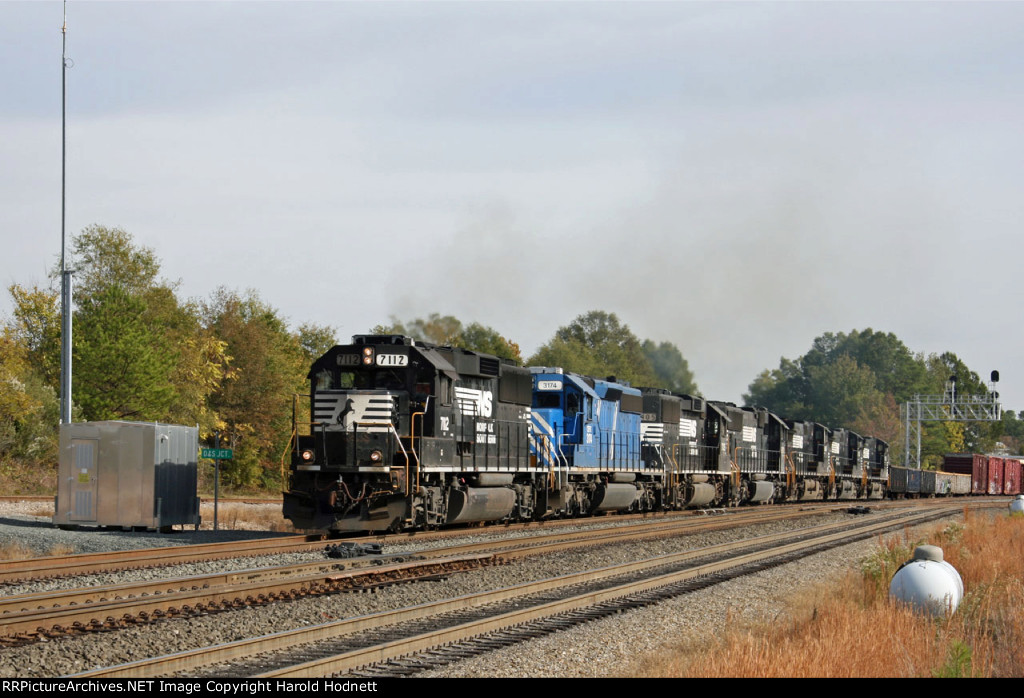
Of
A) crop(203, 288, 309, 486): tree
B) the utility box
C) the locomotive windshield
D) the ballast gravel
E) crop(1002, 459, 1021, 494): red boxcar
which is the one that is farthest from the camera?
crop(1002, 459, 1021, 494): red boxcar

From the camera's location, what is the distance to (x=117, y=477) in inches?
794

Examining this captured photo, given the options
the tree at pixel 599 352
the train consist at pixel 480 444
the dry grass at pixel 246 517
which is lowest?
the dry grass at pixel 246 517

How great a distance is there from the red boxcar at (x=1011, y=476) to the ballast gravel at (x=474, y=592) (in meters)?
Result: 59.8

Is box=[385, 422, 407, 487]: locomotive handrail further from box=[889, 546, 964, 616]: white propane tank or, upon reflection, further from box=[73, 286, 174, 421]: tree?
box=[73, 286, 174, 421]: tree

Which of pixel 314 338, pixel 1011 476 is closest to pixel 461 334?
pixel 314 338

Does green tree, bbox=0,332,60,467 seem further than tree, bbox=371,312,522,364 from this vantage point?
No

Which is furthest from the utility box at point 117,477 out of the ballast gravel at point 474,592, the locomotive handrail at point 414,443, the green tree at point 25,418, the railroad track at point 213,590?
the green tree at point 25,418

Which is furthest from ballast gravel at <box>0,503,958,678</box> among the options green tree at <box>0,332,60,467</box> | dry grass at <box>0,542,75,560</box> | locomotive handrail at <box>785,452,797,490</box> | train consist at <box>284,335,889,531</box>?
locomotive handrail at <box>785,452,797,490</box>

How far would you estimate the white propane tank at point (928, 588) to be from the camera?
10484mm

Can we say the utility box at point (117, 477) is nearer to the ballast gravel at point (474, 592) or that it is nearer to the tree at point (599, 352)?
the ballast gravel at point (474, 592)

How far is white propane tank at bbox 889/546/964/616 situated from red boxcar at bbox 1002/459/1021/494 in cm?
6667

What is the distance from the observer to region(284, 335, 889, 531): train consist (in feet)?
61.0
